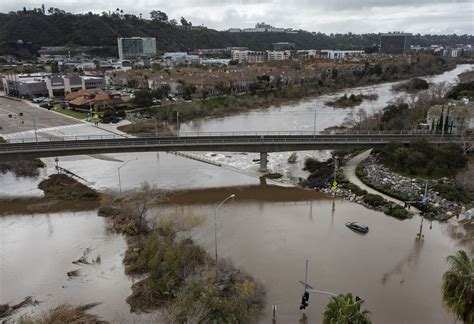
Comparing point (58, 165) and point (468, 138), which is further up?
point (468, 138)

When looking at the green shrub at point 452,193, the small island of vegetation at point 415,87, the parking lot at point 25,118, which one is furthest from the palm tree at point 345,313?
the small island of vegetation at point 415,87

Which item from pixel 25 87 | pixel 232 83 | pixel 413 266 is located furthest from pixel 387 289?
pixel 25 87

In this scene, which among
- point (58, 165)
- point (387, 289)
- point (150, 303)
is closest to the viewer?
point (150, 303)

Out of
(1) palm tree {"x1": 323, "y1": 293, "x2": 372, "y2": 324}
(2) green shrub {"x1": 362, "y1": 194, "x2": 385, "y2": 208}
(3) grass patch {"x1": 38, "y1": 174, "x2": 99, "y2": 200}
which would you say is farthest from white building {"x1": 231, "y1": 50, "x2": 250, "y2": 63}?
(1) palm tree {"x1": 323, "y1": 293, "x2": 372, "y2": 324}

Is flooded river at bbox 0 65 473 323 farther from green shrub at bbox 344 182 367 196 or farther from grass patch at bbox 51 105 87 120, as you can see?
grass patch at bbox 51 105 87 120

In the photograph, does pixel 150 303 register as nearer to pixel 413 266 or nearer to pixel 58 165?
pixel 413 266

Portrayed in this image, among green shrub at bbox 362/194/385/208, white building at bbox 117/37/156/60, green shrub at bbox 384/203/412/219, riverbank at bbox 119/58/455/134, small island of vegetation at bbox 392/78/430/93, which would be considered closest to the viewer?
green shrub at bbox 384/203/412/219

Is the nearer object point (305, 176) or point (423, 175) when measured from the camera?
point (423, 175)
